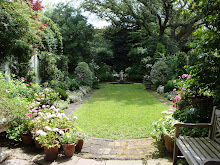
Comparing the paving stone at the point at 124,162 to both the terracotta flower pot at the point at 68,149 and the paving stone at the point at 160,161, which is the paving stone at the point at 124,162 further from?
the terracotta flower pot at the point at 68,149

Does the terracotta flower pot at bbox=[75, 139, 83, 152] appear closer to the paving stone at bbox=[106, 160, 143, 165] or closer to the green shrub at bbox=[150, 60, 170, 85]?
the paving stone at bbox=[106, 160, 143, 165]

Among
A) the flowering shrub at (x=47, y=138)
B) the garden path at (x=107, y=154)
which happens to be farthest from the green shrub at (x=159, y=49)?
the flowering shrub at (x=47, y=138)

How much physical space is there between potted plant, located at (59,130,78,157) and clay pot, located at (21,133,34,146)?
694 mm

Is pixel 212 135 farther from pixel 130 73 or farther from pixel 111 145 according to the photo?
pixel 130 73

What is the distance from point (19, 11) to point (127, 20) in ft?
45.5

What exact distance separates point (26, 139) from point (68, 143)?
958 mm

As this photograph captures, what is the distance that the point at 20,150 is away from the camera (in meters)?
3.34

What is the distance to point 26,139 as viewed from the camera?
11.5ft

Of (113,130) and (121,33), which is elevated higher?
(121,33)

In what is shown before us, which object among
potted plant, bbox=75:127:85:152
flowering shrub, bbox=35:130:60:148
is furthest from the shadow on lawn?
flowering shrub, bbox=35:130:60:148

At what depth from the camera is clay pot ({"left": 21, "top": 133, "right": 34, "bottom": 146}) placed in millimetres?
3512

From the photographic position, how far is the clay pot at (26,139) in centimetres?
351

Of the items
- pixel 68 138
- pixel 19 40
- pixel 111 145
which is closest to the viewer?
pixel 68 138

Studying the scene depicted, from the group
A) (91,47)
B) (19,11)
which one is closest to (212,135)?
(19,11)
